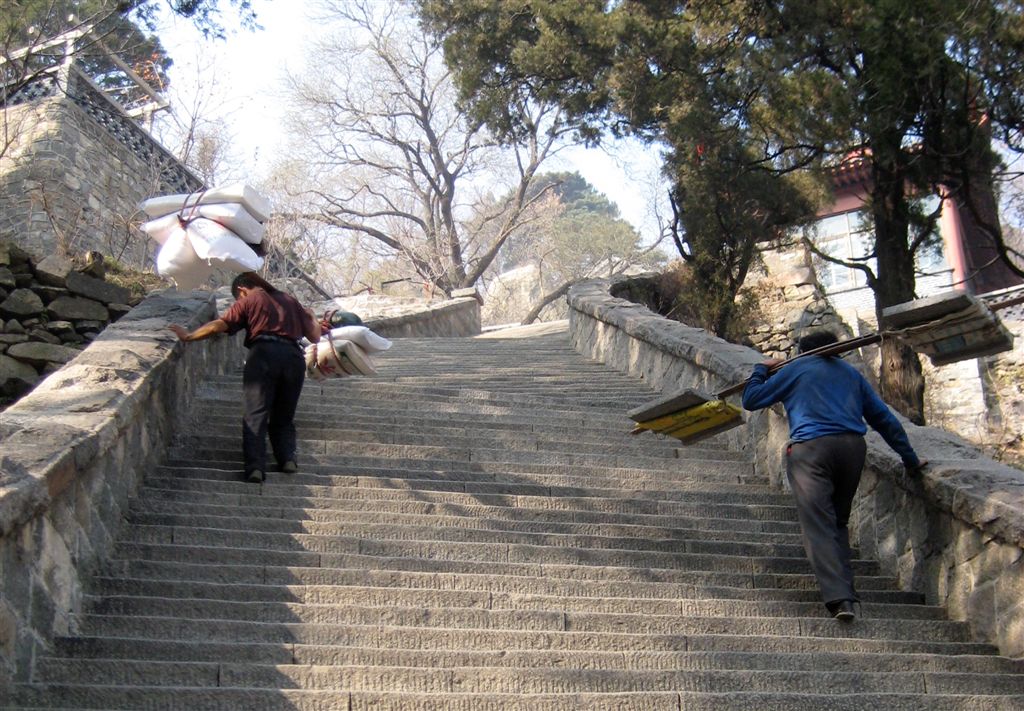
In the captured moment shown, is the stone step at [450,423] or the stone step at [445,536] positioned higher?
the stone step at [450,423]

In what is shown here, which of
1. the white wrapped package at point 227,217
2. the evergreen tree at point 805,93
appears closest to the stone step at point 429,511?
the white wrapped package at point 227,217

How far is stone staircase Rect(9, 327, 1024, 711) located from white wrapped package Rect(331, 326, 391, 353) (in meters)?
0.51

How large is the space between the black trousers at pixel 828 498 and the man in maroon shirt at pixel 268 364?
2.82m

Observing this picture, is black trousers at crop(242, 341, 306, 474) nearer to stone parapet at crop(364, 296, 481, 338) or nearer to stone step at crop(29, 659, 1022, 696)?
stone step at crop(29, 659, 1022, 696)

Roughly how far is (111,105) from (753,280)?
10.6 m

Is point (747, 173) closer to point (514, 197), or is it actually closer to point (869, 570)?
point (869, 570)

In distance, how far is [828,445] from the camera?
5.88 m

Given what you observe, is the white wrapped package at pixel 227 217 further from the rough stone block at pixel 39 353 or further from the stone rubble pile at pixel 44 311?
the rough stone block at pixel 39 353

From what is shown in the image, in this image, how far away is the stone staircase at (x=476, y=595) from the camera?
468cm

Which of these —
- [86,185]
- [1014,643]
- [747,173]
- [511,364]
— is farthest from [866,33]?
[86,185]

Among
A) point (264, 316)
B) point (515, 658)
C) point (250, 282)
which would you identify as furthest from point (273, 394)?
point (515, 658)

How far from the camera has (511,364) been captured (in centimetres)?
1261

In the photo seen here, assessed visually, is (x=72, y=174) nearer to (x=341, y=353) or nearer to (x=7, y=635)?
(x=341, y=353)

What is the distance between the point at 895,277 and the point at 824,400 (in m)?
6.34
